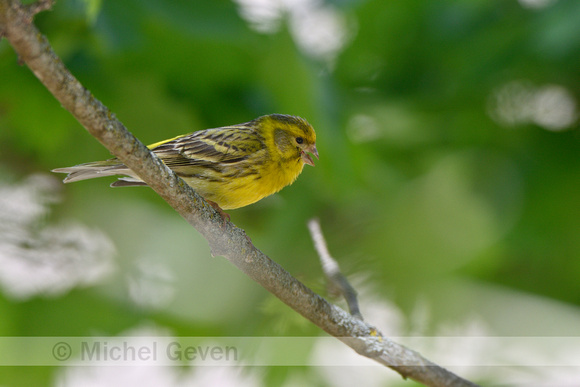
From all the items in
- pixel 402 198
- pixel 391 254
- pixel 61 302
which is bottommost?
pixel 61 302

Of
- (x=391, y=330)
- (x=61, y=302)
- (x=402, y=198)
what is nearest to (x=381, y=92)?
(x=402, y=198)

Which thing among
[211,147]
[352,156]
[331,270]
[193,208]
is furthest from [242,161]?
[352,156]

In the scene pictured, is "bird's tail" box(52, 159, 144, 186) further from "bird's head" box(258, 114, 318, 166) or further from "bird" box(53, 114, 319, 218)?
"bird's head" box(258, 114, 318, 166)

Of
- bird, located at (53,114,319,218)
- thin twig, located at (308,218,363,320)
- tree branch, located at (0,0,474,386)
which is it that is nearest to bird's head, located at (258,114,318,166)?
bird, located at (53,114,319,218)

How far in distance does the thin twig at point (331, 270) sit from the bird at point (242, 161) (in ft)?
0.48

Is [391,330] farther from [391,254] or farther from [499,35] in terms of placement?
[499,35]

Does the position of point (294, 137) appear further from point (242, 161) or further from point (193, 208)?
point (193, 208)

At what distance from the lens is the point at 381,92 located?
2311 mm

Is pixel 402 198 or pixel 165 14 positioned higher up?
pixel 402 198

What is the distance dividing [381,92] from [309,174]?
0.50 m

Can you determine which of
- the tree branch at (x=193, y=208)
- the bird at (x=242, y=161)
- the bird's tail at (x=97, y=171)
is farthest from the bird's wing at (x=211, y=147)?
the tree branch at (x=193, y=208)

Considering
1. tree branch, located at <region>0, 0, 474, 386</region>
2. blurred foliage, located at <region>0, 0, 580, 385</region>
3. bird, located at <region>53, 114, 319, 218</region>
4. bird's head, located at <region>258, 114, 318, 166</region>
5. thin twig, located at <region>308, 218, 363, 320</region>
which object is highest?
blurred foliage, located at <region>0, 0, 580, 385</region>

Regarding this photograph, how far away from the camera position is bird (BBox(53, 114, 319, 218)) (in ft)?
3.91

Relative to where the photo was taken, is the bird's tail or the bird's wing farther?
the bird's wing
